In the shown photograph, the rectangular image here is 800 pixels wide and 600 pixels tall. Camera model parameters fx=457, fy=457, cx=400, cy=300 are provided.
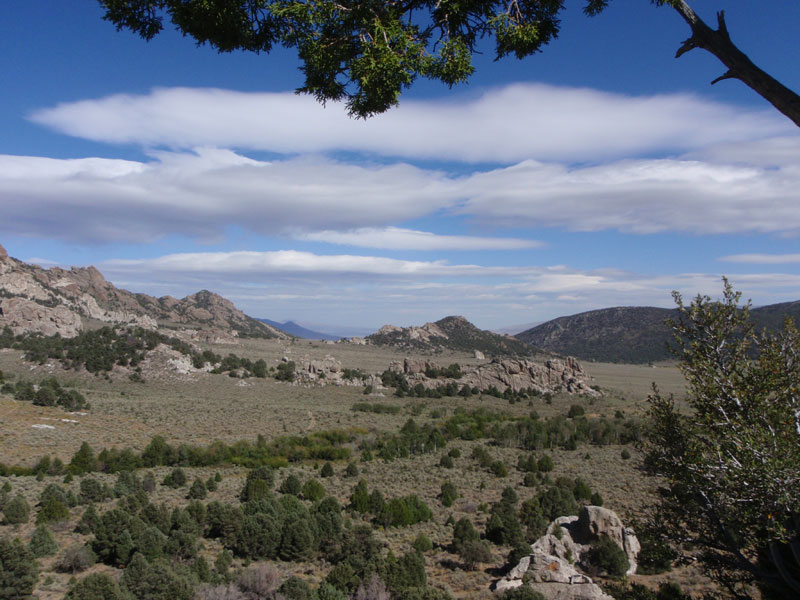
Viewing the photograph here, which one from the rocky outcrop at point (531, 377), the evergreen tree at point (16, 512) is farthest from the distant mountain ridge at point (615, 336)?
the evergreen tree at point (16, 512)

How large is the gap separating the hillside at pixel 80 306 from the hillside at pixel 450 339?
48.6m

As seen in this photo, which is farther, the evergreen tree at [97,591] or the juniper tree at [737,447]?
the evergreen tree at [97,591]

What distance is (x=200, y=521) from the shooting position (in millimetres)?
20500

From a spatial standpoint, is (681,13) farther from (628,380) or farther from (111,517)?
(628,380)

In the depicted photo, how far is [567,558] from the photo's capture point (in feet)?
57.7

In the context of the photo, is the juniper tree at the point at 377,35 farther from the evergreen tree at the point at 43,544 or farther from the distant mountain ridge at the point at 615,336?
the distant mountain ridge at the point at 615,336

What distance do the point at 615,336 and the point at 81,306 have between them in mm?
170016

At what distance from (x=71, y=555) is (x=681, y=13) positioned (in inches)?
865

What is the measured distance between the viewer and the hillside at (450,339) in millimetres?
135875

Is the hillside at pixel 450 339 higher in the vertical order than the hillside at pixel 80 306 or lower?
lower

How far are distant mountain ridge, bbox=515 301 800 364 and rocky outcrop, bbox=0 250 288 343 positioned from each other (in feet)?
399

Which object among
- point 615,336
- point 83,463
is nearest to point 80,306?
point 83,463

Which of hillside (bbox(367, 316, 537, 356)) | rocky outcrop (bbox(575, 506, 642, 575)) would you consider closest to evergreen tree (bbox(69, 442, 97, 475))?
rocky outcrop (bbox(575, 506, 642, 575))

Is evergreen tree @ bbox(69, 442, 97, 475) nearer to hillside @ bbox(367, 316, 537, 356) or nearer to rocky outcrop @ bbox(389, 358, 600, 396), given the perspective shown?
rocky outcrop @ bbox(389, 358, 600, 396)
